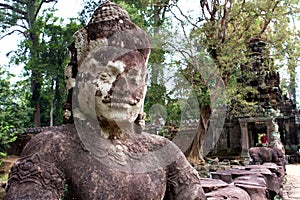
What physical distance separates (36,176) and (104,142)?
0.36 meters

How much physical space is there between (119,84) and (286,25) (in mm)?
13126

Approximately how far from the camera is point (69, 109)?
176 centimetres

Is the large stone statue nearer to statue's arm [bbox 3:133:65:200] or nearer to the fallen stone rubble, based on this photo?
statue's arm [bbox 3:133:65:200]

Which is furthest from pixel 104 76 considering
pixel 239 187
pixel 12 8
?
pixel 12 8

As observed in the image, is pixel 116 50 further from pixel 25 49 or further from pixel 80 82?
pixel 25 49

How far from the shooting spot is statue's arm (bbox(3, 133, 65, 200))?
1.43 metres

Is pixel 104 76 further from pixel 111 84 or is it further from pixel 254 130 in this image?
pixel 254 130

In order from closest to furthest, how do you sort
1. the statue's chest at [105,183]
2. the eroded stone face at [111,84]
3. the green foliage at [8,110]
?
1. the statue's chest at [105,183]
2. the eroded stone face at [111,84]
3. the green foliage at [8,110]

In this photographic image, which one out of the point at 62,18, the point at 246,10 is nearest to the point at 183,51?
the point at 246,10

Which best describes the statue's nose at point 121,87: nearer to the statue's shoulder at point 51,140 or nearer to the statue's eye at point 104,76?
the statue's eye at point 104,76

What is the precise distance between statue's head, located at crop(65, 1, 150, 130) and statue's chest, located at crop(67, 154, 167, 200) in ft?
0.80

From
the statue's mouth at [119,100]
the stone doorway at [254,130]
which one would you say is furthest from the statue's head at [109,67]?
the stone doorway at [254,130]

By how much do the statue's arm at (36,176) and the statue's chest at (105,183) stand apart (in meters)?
0.07

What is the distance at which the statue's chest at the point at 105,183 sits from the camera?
1.54 m
